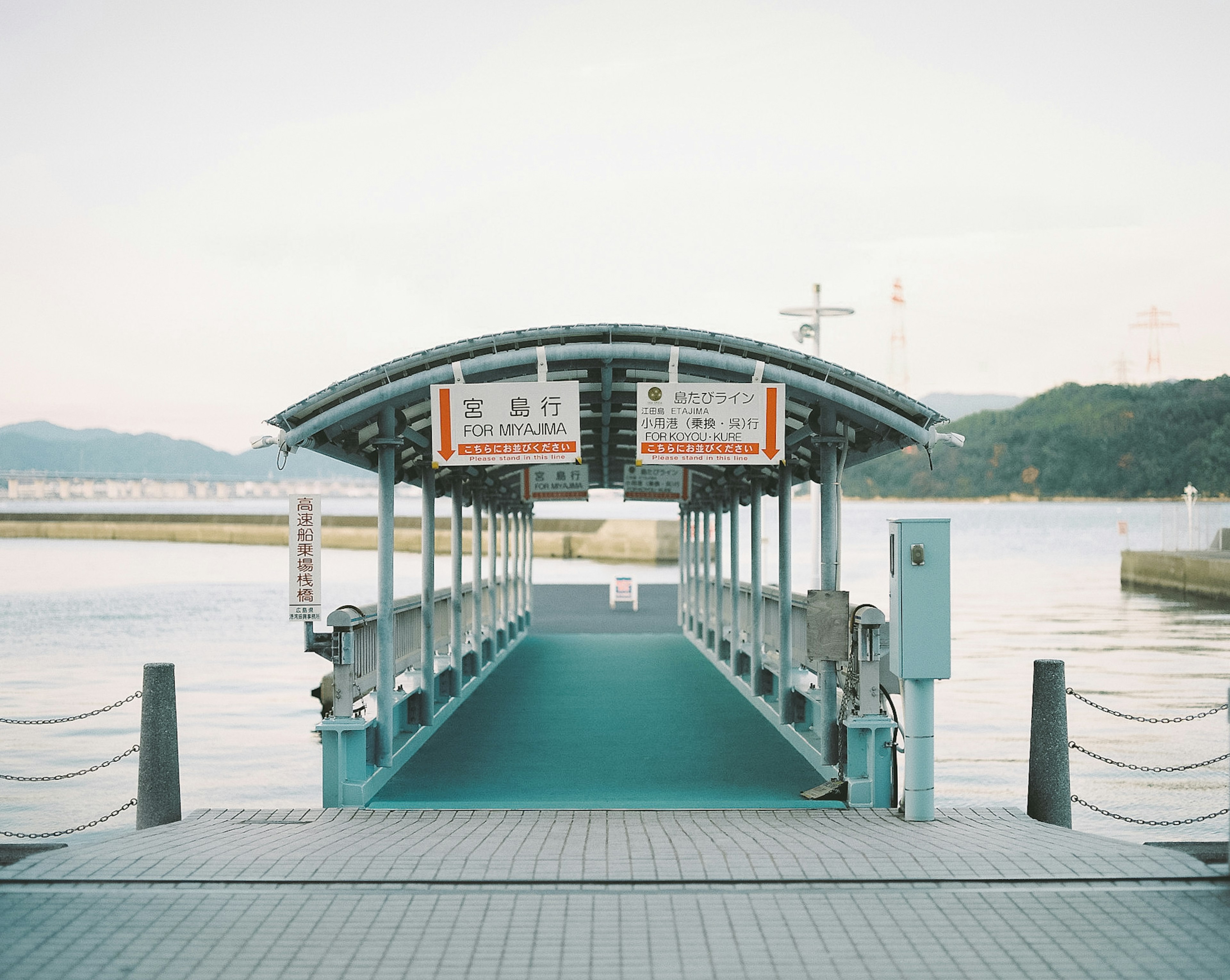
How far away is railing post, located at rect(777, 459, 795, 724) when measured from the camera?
437 inches

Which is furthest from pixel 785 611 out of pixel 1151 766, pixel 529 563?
pixel 529 563

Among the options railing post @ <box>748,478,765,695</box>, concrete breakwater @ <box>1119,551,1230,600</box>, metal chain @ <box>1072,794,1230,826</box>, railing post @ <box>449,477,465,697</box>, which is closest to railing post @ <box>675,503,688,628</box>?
railing post @ <box>449,477,465,697</box>

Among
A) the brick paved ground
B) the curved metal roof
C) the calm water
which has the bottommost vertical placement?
the calm water

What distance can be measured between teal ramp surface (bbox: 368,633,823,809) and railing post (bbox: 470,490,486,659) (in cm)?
→ 47

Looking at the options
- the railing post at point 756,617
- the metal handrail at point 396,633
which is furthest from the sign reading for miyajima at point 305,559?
the railing post at point 756,617

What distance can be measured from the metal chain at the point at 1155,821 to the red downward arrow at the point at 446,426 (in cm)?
516

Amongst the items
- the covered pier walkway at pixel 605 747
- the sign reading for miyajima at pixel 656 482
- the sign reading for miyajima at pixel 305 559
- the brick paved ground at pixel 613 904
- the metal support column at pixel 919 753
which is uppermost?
the sign reading for miyajima at pixel 656 482

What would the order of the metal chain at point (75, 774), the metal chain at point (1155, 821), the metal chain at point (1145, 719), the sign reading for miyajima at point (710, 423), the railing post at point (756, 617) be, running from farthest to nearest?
1. the railing post at point (756, 617)
2. the metal chain at point (1155, 821)
3. the sign reading for miyajima at point (710, 423)
4. the metal chain at point (75, 774)
5. the metal chain at point (1145, 719)

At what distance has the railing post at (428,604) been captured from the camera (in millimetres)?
11172

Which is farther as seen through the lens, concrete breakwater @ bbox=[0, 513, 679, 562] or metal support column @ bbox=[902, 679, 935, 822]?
concrete breakwater @ bbox=[0, 513, 679, 562]

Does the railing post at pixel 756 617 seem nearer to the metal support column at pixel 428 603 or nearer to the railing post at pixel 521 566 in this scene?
the metal support column at pixel 428 603

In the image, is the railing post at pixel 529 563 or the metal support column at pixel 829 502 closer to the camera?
the metal support column at pixel 829 502

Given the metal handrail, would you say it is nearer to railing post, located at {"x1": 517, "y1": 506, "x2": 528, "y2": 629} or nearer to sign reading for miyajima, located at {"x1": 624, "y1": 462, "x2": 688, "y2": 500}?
sign reading for miyajima, located at {"x1": 624, "y1": 462, "x2": 688, "y2": 500}

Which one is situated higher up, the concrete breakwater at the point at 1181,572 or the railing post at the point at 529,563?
the railing post at the point at 529,563
